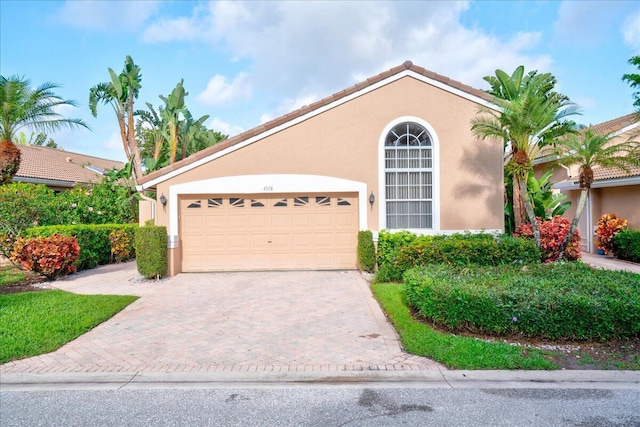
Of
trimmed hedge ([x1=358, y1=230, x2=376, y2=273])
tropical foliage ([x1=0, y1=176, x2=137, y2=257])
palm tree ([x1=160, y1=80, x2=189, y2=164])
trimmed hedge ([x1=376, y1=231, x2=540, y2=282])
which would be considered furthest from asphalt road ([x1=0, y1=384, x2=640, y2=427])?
palm tree ([x1=160, y1=80, x2=189, y2=164])

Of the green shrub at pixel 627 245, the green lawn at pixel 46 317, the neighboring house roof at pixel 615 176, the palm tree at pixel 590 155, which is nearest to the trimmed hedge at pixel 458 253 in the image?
the palm tree at pixel 590 155

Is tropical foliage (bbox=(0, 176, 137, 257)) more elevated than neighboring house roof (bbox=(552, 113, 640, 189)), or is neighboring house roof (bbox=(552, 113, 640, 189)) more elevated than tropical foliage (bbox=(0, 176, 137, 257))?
neighboring house roof (bbox=(552, 113, 640, 189))

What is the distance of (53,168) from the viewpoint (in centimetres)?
2222

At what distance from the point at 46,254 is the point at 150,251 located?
2624 millimetres

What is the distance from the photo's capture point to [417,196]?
12.1m

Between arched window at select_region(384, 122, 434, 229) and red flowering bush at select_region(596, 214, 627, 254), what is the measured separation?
7.58m

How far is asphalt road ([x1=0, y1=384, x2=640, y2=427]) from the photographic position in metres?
4.17

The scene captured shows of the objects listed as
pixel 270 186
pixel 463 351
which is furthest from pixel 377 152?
pixel 463 351

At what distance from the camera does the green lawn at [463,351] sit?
5.36 metres

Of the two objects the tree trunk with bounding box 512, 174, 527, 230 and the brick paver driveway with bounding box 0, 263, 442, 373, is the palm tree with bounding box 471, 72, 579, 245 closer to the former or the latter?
the tree trunk with bounding box 512, 174, 527, 230

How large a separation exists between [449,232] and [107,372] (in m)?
9.13

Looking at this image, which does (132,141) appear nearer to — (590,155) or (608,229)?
(590,155)

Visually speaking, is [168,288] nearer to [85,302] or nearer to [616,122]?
[85,302]

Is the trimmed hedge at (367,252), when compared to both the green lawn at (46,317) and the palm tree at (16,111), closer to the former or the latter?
the green lawn at (46,317)
